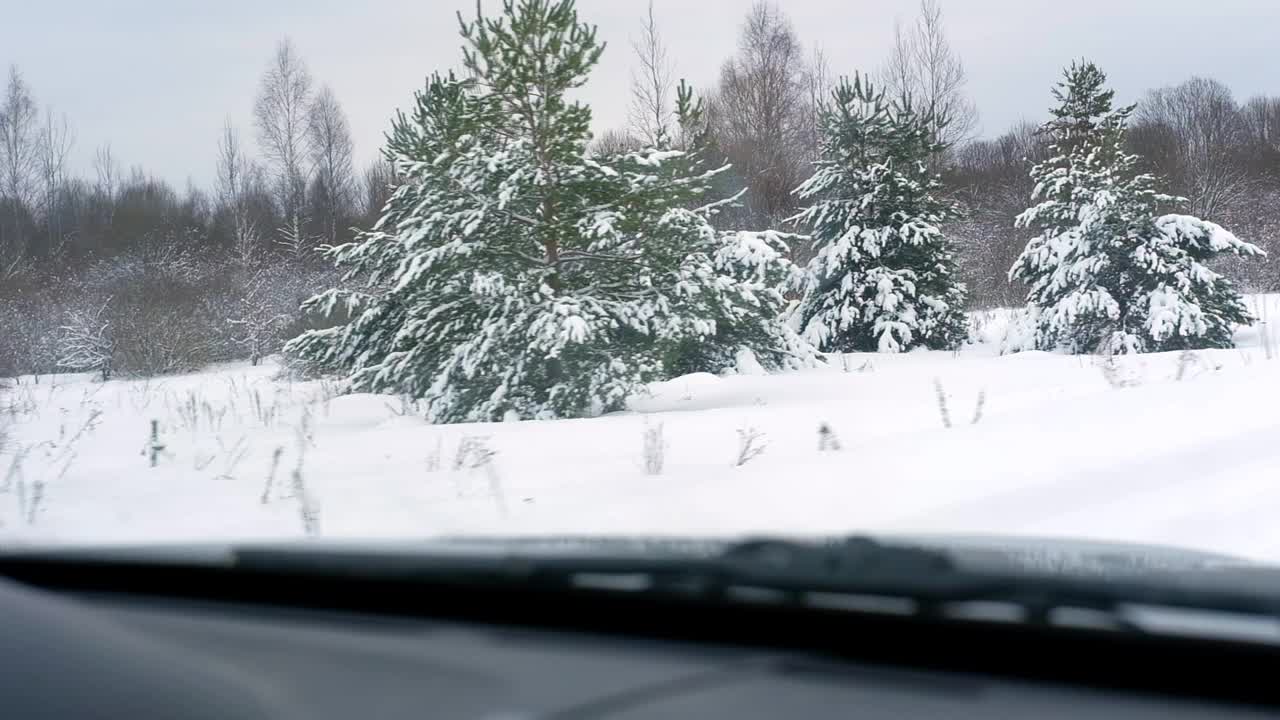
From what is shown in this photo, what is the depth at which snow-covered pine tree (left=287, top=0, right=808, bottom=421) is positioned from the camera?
8.03 meters

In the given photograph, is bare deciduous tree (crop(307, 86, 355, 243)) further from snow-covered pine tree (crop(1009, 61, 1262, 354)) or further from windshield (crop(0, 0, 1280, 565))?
snow-covered pine tree (crop(1009, 61, 1262, 354))

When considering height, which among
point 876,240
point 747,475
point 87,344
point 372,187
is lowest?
point 747,475

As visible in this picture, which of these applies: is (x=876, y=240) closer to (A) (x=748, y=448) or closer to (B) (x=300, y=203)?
(A) (x=748, y=448)

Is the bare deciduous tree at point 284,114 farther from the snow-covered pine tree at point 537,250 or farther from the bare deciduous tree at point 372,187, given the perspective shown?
the snow-covered pine tree at point 537,250

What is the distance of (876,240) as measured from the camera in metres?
15.3

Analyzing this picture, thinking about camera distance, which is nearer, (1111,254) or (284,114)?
(1111,254)

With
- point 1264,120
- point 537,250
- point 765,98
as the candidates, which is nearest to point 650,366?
point 537,250

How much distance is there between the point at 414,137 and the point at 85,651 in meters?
9.04

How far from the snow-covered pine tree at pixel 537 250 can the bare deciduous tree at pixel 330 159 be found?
89.0ft

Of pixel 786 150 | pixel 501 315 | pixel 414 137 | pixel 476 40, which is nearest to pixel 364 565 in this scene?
pixel 501 315

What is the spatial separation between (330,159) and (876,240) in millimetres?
26741

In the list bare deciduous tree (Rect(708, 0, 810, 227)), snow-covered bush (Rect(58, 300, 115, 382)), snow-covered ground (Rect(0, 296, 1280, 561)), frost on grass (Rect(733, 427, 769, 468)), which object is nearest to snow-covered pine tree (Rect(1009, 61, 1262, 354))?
snow-covered ground (Rect(0, 296, 1280, 561))

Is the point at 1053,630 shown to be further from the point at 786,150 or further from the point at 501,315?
the point at 786,150

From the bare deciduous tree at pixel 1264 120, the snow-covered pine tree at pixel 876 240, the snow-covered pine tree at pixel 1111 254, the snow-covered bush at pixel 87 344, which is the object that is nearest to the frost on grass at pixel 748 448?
the snow-covered pine tree at pixel 1111 254
